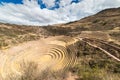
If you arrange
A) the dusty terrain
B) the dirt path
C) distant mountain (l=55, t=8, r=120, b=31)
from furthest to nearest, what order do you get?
distant mountain (l=55, t=8, r=120, b=31) < the dirt path < the dusty terrain

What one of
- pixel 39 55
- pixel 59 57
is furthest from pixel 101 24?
pixel 59 57

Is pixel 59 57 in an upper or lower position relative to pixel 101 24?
lower

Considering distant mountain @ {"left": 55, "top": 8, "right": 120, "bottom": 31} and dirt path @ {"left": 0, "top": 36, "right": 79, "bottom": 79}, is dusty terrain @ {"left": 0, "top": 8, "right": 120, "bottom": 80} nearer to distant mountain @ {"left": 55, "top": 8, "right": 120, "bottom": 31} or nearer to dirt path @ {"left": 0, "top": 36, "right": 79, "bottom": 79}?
dirt path @ {"left": 0, "top": 36, "right": 79, "bottom": 79}

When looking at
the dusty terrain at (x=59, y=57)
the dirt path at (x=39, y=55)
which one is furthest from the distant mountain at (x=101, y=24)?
the dirt path at (x=39, y=55)

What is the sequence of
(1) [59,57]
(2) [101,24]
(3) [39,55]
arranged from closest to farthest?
(1) [59,57], (3) [39,55], (2) [101,24]

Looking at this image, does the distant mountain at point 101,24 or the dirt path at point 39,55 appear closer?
the dirt path at point 39,55

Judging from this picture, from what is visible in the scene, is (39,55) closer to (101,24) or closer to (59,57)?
(59,57)

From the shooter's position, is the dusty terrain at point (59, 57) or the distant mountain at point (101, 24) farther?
the distant mountain at point (101, 24)

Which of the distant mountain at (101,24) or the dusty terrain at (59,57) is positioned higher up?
the distant mountain at (101,24)

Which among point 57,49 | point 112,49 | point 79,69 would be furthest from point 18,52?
point 112,49

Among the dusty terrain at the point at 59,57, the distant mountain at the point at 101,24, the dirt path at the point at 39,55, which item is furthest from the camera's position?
the distant mountain at the point at 101,24

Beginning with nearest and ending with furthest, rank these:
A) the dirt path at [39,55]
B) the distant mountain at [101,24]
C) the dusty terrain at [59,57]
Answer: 1. the dusty terrain at [59,57]
2. the dirt path at [39,55]
3. the distant mountain at [101,24]

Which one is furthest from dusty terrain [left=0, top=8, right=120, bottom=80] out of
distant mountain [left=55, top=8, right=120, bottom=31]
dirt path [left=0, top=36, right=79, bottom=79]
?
distant mountain [left=55, top=8, right=120, bottom=31]

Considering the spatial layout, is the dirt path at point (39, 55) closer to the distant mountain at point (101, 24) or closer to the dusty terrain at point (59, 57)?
the dusty terrain at point (59, 57)
